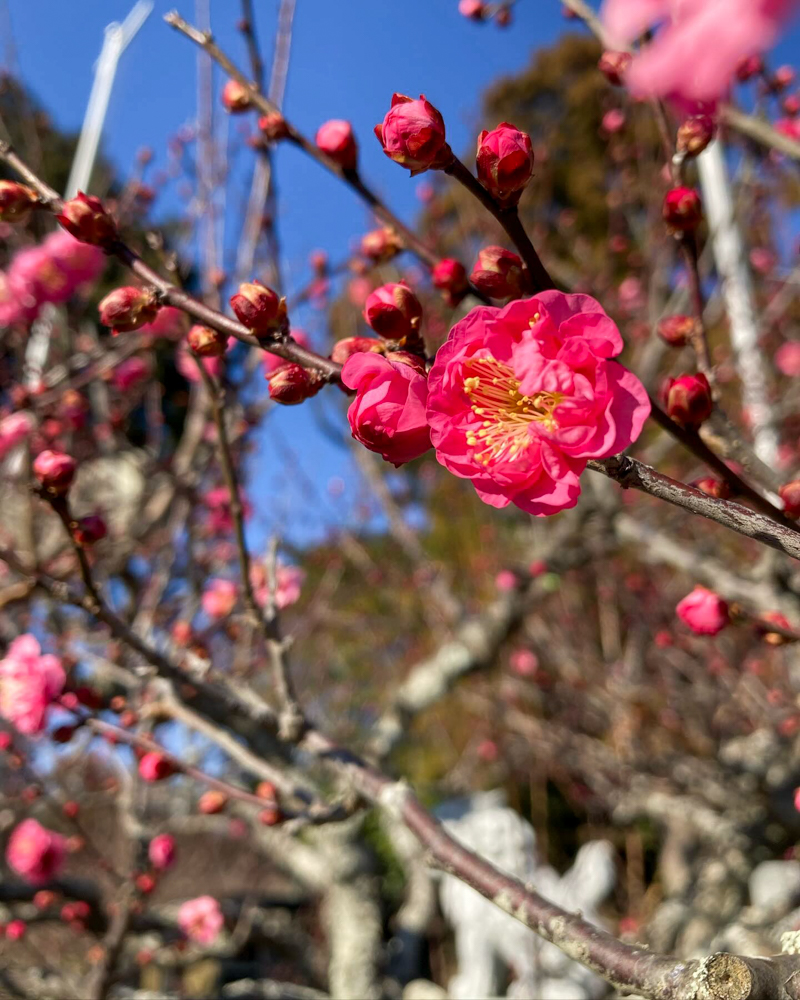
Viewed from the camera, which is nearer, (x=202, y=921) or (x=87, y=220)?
(x=87, y=220)

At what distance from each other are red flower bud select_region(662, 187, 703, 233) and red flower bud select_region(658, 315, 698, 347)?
0.42 ft

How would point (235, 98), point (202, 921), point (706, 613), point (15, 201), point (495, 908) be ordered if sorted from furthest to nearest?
point (495, 908) < point (202, 921) < point (235, 98) < point (706, 613) < point (15, 201)

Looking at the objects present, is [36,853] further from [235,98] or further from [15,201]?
[235,98]

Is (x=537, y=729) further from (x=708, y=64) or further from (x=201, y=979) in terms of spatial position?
(x=708, y=64)

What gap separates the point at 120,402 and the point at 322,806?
3.39 metres

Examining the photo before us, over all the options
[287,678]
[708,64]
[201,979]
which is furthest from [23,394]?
[201,979]

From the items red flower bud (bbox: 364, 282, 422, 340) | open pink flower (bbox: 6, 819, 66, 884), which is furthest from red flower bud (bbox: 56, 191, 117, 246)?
open pink flower (bbox: 6, 819, 66, 884)

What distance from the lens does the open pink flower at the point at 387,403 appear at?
681 mm

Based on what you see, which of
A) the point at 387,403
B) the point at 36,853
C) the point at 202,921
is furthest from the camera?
the point at 202,921

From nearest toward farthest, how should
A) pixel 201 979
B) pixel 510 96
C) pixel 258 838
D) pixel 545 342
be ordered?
pixel 545 342, pixel 258 838, pixel 201 979, pixel 510 96

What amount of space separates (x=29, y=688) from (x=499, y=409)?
1.22 metres

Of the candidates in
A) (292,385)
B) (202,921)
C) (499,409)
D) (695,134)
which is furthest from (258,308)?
(202,921)

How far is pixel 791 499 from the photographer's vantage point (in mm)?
757

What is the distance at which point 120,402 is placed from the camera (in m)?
4.09
